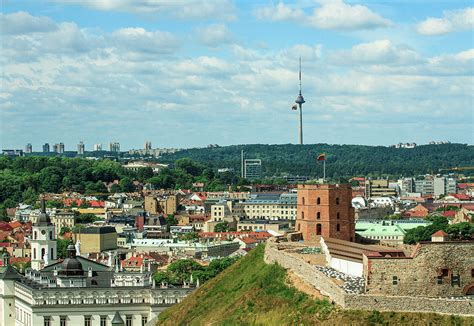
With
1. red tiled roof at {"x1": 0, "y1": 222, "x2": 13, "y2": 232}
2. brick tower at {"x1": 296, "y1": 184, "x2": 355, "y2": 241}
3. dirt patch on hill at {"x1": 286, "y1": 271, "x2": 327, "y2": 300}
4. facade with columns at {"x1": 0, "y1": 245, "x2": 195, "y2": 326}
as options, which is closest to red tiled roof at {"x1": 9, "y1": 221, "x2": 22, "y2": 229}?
red tiled roof at {"x1": 0, "y1": 222, "x2": 13, "y2": 232}

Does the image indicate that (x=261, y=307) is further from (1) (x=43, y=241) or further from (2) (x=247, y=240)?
(2) (x=247, y=240)

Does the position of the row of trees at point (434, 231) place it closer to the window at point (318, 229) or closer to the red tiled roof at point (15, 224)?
the window at point (318, 229)

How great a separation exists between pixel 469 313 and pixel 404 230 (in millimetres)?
108188

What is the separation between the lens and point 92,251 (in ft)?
513

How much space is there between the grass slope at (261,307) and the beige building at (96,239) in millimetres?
83649

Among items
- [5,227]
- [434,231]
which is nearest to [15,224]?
[5,227]

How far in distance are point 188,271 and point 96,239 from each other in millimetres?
41779

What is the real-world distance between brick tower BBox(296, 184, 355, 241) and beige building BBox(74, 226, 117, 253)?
8314 centimetres

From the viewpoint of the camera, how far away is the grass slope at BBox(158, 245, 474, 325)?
1911 inches

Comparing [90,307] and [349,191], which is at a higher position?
[349,191]

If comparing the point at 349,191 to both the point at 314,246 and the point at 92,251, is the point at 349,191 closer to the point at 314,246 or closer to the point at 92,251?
the point at 314,246

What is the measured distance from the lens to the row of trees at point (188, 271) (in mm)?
109750

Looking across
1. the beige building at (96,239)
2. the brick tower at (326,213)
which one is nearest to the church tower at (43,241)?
the beige building at (96,239)

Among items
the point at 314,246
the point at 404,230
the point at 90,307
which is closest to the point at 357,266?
the point at 314,246
